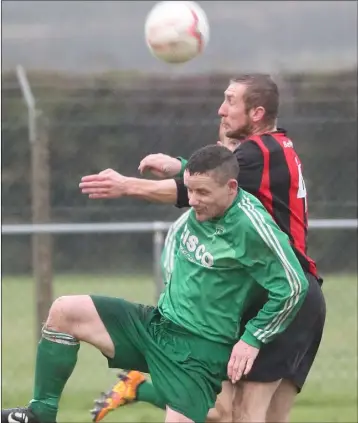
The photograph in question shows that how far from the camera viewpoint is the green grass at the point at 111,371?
8164mm

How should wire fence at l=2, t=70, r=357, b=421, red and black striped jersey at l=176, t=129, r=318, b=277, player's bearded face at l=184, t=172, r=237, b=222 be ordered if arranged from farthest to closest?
1. wire fence at l=2, t=70, r=357, b=421
2. red and black striped jersey at l=176, t=129, r=318, b=277
3. player's bearded face at l=184, t=172, r=237, b=222

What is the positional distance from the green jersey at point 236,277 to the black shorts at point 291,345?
34 centimetres

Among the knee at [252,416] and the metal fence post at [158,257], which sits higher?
the metal fence post at [158,257]

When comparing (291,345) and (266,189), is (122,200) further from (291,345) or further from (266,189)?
(266,189)

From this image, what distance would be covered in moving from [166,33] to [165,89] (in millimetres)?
5090

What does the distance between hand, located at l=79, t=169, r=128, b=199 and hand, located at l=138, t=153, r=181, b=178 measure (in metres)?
0.23

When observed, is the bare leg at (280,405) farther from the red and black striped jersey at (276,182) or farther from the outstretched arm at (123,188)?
the outstretched arm at (123,188)

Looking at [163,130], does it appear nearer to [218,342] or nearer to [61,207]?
[61,207]

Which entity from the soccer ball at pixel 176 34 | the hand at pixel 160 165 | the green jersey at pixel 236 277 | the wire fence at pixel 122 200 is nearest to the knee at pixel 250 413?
the green jersey at pixel 236 277

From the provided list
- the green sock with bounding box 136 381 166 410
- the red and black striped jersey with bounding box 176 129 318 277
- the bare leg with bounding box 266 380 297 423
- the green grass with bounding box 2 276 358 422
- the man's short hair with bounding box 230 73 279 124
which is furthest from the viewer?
the green grass with bounding box 2 276 358 422

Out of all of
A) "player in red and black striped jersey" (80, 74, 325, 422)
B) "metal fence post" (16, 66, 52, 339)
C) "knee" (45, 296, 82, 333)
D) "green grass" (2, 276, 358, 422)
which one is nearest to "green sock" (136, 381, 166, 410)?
"player in red and black striped jersey" (80, 74, 325, 422)

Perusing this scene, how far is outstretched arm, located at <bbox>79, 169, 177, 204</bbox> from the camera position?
4.69 meters

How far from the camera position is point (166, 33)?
5.75 metres

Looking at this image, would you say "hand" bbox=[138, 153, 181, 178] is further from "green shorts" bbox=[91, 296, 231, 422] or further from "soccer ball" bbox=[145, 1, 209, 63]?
"soccer ball" bbox=[145, 1, 209, 63]
